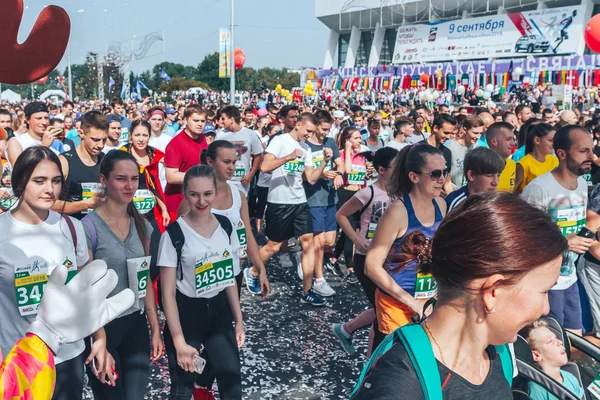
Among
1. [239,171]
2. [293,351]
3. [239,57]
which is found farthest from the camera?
[239,57]

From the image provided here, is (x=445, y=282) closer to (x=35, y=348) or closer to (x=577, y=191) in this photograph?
(x=35, y=348)

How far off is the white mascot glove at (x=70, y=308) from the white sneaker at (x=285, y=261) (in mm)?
5613

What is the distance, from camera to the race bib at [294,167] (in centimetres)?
647

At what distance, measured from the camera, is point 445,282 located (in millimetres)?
1557

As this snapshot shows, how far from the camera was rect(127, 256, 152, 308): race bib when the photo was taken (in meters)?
3.31

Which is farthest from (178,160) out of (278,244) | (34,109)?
(34,109)

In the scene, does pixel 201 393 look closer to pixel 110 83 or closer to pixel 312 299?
pixel 312 299

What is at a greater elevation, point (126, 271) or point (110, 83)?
point (110, 83)

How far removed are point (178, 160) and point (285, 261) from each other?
7.57 feet

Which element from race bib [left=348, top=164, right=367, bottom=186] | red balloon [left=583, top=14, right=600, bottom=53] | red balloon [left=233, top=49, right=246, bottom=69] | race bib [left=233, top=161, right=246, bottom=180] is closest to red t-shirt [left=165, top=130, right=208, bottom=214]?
race bib [left=233, top=161, right=246, bottom=180]

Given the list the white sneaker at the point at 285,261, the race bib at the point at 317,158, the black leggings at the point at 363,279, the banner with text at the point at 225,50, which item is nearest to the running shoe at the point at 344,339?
the black leggings at the point at 363,279

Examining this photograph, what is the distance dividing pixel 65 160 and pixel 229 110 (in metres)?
2.99

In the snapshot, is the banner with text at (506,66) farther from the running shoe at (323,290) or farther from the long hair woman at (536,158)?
the running shoe at (323,290)

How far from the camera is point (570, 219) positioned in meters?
4.26
